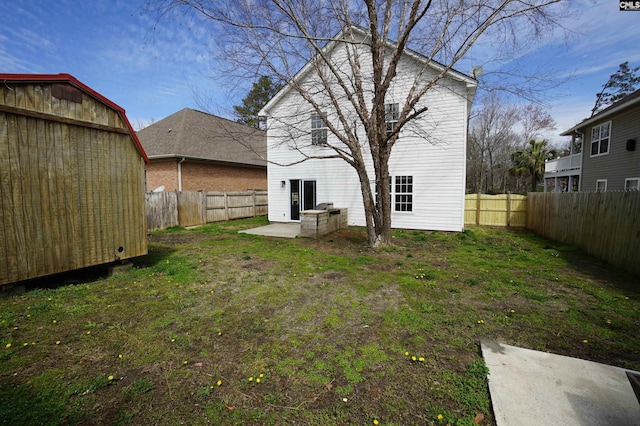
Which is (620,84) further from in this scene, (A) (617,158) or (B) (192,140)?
(B) (192,140)

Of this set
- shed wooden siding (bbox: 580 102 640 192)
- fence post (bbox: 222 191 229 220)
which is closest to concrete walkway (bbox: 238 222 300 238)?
fence post (bbox: 222 191 229 220)

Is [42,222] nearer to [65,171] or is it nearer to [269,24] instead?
[65,171]

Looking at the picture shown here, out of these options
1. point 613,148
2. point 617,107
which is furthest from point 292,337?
point 613,148

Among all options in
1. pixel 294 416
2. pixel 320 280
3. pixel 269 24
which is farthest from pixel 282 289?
pixel 269 24

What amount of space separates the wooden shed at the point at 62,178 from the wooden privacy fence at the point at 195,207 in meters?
6.93

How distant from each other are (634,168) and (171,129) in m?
23.3

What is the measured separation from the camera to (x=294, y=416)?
2.31 metres

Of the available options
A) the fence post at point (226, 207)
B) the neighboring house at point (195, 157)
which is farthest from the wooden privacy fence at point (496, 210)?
the fence post at point (226, 207)

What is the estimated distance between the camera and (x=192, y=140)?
16.5 m

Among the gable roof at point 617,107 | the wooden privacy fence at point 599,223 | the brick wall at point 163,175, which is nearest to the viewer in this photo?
the wooden privacy fence at point 599,223

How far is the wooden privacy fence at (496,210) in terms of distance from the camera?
1366 centimetres

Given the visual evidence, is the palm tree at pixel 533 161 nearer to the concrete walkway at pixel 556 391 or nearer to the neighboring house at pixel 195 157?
the neighboring house at pixel 195 157

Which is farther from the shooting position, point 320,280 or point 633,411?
point 320,280

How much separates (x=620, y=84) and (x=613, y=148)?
80.6 ft
